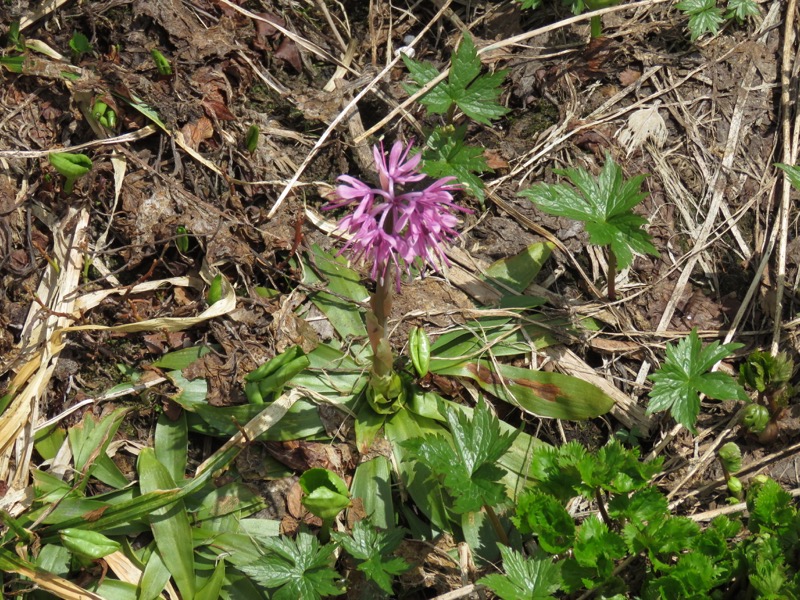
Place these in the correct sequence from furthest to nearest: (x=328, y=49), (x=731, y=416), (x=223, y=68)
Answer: (x=328, y=49) → (x=223, y=68) → (x=731, y=416)

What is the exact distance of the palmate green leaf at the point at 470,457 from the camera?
272 centimetres

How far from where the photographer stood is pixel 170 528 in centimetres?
308

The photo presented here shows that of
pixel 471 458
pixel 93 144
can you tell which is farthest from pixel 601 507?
pixel 93 144

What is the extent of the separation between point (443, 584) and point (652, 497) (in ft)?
2.99

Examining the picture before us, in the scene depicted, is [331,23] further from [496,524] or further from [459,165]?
[496,524]

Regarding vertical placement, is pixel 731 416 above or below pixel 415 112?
below

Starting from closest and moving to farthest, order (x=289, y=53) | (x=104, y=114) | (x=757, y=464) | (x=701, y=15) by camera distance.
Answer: (x=757, y=464) → (x=104, y=114) → (x=701, y=15) → (x=289, y=53)

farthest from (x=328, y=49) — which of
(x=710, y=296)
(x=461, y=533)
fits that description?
(x=461, y=533)

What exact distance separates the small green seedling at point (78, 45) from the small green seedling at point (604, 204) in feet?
8.00

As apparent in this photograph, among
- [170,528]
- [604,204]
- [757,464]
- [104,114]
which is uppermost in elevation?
[104,114]

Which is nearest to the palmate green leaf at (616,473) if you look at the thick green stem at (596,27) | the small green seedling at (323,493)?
the small green seedling at (323,493)

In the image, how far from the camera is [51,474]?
322 cm

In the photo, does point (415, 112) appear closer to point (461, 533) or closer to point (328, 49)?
point (328, 49)

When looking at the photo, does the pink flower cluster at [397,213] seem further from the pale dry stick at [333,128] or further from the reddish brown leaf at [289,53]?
the reddish brown leaf at [289,53]
